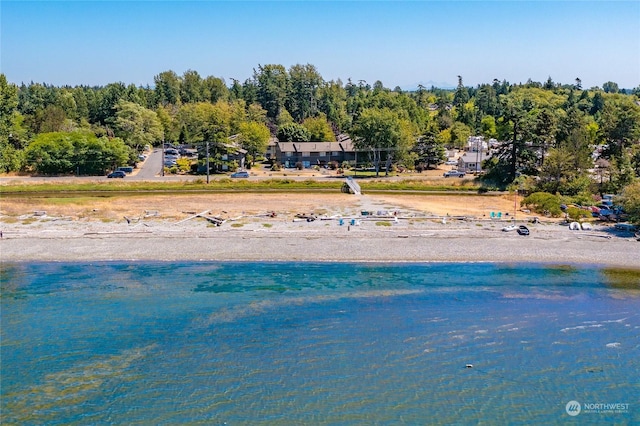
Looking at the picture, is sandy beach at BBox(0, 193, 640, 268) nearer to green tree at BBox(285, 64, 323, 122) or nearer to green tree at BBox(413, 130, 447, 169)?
green tree at BBox(413, 130, 447, 169)

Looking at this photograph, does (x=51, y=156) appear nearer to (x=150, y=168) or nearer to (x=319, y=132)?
(x=150, y=168)

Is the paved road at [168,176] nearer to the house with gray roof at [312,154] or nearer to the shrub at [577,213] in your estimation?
the house with gray roof at [312,154]

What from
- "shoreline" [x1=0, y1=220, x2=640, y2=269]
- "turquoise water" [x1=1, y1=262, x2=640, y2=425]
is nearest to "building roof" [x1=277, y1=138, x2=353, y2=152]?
"shoreline" [x1=0, y1=220, x2=640, y2=269]

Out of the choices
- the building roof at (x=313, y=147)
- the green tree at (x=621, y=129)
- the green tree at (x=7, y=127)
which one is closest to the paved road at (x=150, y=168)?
the green tree at (x=7, y=127)

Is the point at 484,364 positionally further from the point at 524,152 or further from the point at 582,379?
the point at 524,152

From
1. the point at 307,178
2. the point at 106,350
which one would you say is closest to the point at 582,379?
the point at 106,350

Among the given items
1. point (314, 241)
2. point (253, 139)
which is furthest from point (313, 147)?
point (314, 241)
